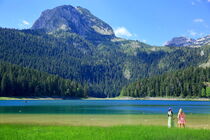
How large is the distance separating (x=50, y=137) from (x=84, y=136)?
11.3 ft

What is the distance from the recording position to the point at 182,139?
105 feet

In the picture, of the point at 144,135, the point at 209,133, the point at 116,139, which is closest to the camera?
the point at 116,139

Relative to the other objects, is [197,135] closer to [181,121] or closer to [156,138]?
[156,138]

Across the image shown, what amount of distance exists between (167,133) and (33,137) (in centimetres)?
1412

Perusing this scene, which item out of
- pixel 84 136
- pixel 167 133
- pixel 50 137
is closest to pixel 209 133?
pixel 167 133

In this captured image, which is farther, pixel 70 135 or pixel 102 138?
pixel 70 135

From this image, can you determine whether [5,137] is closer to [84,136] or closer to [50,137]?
[50,137]

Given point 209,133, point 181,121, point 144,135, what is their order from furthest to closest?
1. point 181,121
2. point 209,133
3. point 144,135

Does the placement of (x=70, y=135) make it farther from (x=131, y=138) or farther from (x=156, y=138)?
(x=156, y=138)

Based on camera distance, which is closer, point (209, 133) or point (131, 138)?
point (131, 138)

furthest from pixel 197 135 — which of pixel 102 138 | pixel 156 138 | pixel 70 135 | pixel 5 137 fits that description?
pixel 5 137

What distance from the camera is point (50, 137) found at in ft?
108

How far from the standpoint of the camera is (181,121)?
1988 inches

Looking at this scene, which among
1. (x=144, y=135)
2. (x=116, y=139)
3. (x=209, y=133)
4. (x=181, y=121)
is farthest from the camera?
(x=181, y=121)
